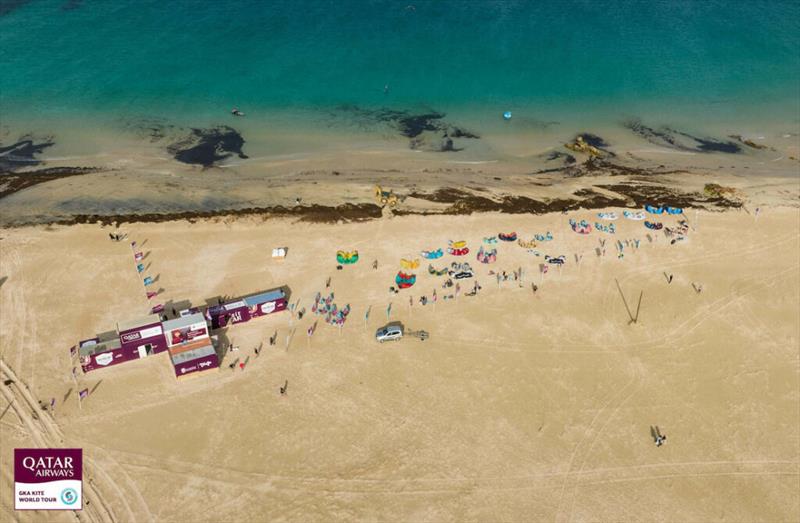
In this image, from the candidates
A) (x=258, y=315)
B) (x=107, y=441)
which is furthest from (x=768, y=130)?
(x=107, y=441)

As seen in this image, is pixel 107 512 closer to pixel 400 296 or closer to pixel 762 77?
pixel 400 296

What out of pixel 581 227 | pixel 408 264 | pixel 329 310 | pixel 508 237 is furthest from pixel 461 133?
pixel 329 310

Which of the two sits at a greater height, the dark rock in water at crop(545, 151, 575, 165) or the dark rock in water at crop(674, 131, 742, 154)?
the dark rock in water at crop(674, 131, 742, 154)

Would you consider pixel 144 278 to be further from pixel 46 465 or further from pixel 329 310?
pixel 46 465

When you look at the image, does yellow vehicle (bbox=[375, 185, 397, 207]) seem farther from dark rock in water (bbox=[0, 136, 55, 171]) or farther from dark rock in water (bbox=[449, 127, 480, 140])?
dark rock in water (bbox=[0, 136, 55, 171])

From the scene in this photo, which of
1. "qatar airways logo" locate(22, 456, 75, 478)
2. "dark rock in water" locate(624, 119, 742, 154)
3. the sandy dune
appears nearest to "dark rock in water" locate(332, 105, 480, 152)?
"dark rock in water" locate(624, 119, 742, 154)
